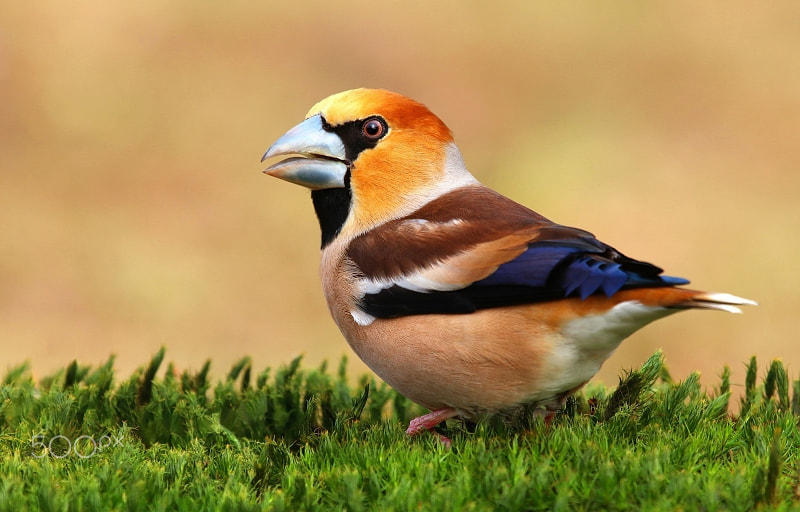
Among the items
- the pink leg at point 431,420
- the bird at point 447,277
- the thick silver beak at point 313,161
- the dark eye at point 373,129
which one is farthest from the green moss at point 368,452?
the dark eye at point 373,129

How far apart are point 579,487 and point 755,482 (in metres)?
0.59

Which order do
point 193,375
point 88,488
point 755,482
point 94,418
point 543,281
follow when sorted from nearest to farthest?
point 755,482, point 88,488, point 543,281, point 94,418, point 193,375

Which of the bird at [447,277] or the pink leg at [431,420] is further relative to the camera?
the pink leg at [431,420]

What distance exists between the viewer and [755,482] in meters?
3.28

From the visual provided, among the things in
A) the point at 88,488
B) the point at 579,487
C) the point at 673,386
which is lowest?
the point at 88,488

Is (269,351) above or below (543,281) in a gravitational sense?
below

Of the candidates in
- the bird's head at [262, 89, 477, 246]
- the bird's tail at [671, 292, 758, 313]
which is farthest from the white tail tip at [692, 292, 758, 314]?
the bird's head at [262, 89, 477, 246]

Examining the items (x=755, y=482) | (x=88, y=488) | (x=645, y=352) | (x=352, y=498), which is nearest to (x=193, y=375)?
(x=88, y=488)

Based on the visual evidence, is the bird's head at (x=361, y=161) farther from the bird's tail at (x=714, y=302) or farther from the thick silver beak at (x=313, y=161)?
the bird's tail at (x=714, y=302)

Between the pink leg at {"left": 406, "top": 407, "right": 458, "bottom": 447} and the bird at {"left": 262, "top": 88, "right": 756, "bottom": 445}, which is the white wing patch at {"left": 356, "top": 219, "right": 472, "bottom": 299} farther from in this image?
the pink leg at {"left": 406, "top": 407, "right": 458, "bottom": 447}

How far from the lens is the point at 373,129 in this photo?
14.9 ft

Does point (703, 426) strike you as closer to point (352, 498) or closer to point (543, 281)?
point (543, 281)

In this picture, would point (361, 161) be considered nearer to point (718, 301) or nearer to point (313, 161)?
point (313, 161)

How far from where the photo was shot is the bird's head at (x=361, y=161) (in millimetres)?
4523
